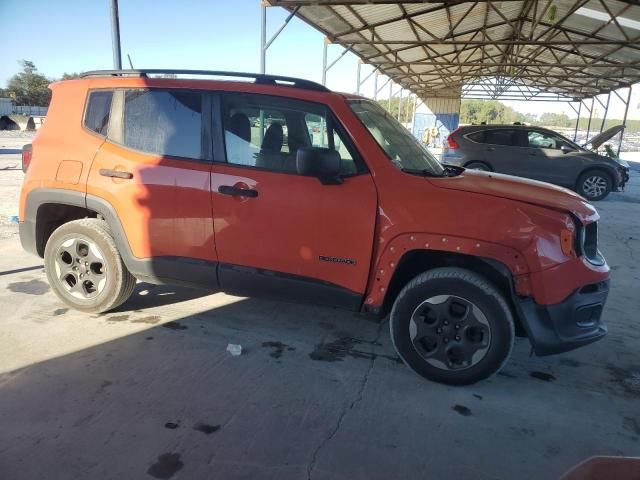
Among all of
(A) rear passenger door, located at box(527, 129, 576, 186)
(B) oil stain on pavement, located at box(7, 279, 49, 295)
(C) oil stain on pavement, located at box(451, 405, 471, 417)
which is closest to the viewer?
(C) oil stain on pavement, located at box(451, 405, 471, 417)

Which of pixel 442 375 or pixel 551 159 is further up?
pixel 551 159

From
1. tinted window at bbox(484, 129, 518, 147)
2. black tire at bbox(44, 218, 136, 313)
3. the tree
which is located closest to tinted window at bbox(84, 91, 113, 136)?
black tire at bbox(44, 218, 136, 313)

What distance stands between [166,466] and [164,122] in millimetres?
2408

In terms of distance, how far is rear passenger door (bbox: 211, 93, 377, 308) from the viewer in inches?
124

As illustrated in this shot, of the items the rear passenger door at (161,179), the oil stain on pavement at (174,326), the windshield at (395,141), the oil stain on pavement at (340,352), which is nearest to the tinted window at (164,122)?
the rear passenger door at (161,179)

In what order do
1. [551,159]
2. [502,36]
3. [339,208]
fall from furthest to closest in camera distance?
1. [502,36]
2. [551,159]
3. [339,208]

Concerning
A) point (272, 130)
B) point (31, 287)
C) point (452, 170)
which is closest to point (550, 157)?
point (452, 170)

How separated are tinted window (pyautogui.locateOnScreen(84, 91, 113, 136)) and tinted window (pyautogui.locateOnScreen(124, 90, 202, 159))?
0.18 metres

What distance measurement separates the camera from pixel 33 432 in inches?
98.3

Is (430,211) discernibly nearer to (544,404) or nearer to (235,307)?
(544,404)

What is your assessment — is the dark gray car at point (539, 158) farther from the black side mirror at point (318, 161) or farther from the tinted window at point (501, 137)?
the black side mirror at point (318, 161)

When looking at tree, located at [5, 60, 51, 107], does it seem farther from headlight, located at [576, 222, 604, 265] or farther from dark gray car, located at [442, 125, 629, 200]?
headlight, located at [576, 222, 604, 265]

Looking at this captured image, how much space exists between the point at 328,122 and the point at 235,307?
6.45 feet

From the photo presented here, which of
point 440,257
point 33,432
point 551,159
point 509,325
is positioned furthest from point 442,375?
point 551,159
